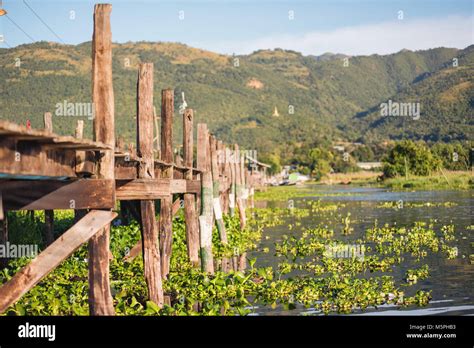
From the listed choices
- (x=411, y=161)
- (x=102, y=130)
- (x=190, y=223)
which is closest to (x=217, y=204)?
(x=190, y=223)

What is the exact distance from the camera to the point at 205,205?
16812mm

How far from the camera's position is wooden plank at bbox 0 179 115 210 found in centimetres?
937

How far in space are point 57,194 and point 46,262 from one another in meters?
0.87

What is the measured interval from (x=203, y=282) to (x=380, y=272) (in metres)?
4.65

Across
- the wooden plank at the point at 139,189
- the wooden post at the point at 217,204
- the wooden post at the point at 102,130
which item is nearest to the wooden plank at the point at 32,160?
the wooden post at the point at 102,130

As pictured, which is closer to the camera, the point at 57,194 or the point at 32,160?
the point at 32,160

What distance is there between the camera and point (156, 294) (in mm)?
12492

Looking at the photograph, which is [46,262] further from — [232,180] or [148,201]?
[232,180]

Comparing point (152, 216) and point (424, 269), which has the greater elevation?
point (152, 216)

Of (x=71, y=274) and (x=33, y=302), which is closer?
(x=33, y=302)

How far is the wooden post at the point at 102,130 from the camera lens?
9992 mm
